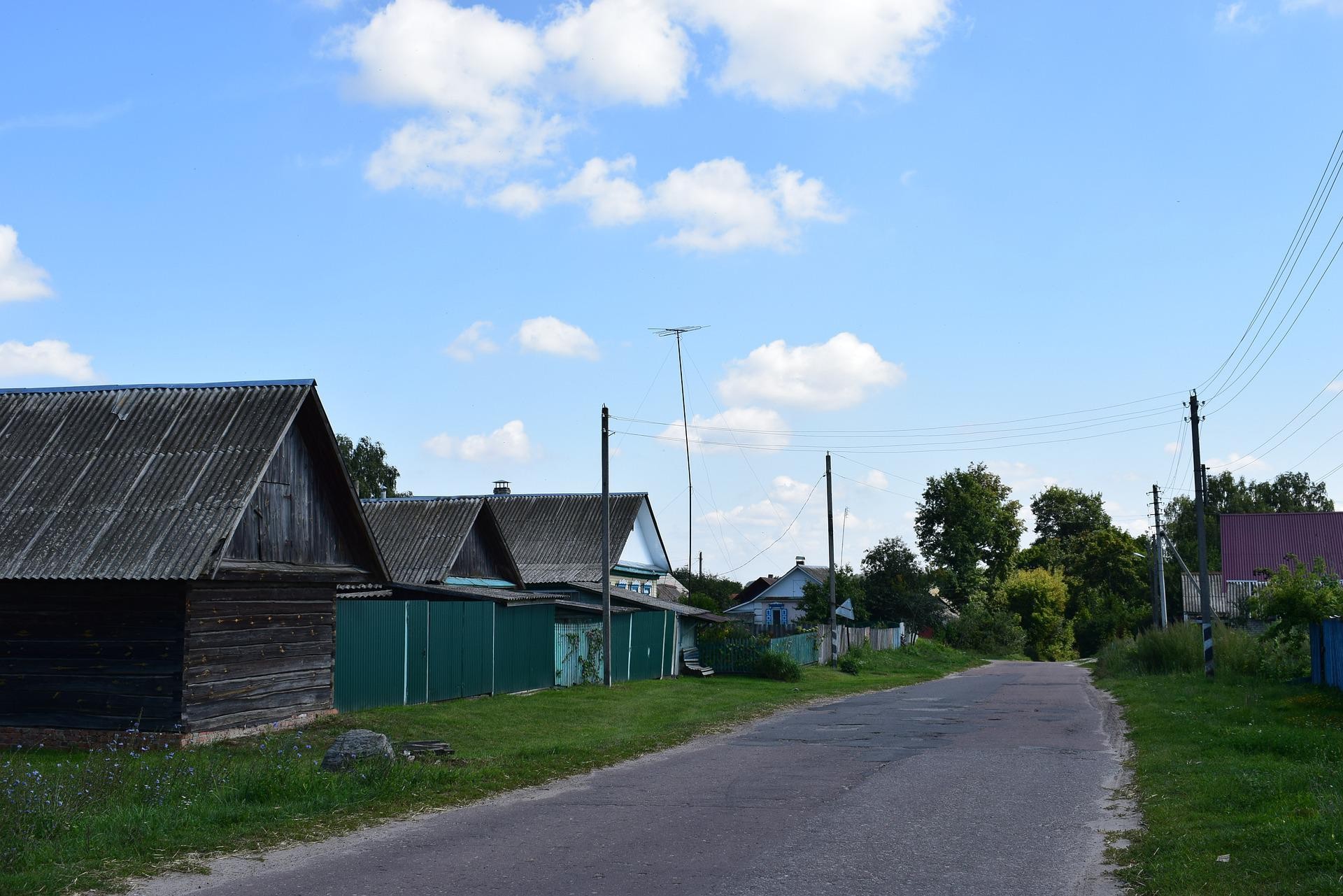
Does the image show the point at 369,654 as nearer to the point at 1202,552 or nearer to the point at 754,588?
the point at 1202,552

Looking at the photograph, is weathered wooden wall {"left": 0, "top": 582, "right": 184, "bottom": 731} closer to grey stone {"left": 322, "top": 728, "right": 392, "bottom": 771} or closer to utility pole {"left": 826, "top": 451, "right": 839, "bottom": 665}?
grey stone {"left": 322, "top": 728, "right": 392, "bottom": 771}

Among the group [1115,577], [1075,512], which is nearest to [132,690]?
[1115,577]

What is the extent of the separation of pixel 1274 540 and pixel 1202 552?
26980mm

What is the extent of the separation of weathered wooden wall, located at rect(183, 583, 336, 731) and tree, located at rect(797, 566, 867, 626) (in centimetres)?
3317

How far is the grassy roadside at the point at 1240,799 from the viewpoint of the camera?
8.27m

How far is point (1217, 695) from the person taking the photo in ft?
85.7

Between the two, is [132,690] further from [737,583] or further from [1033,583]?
[1033,583]

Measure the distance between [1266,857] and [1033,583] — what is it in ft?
250

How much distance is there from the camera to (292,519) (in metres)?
20.7

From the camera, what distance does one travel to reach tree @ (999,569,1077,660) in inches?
3184

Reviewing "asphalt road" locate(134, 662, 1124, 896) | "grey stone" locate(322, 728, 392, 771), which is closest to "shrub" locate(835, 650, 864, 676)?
"asphalt road" locate(134, 662, 1124, 896)

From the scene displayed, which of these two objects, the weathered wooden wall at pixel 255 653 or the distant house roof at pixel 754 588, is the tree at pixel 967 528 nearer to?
the distant house roof at pixel 754 588

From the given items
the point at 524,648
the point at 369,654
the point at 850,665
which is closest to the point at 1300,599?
the point at 524,648

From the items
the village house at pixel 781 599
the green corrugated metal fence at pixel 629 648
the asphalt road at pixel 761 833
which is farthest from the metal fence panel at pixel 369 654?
the village house at pixel 781 599
